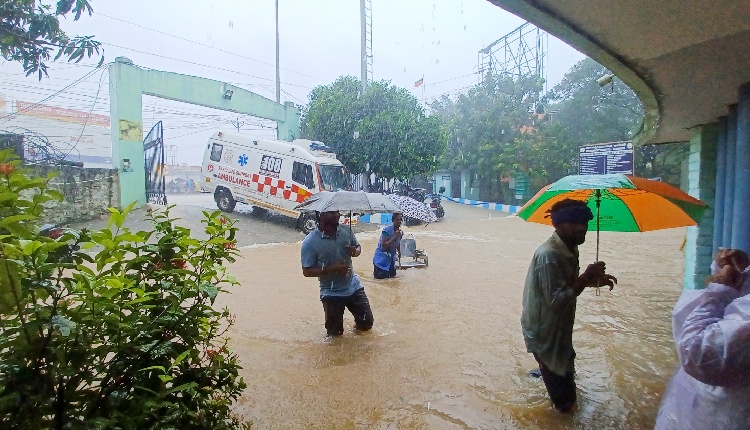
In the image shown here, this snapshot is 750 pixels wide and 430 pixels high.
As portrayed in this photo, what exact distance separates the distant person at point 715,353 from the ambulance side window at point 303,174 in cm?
1263

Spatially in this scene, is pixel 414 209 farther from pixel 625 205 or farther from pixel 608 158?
pixel 625 205

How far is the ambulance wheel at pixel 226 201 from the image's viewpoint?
50.7ft

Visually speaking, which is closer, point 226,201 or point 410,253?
point 410,253

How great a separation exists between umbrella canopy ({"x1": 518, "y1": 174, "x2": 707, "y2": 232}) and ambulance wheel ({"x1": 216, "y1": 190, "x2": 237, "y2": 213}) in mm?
13120

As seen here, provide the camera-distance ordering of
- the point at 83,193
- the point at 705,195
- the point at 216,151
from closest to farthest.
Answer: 1. the point at 705,195
2. the point at 83,193
3. the point at 216,151

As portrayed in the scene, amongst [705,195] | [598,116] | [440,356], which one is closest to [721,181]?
[705,195]

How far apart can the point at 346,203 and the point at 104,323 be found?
3.06 m

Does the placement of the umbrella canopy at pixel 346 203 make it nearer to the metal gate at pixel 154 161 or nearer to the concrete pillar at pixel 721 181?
the concrete pillar at pixel 721 181

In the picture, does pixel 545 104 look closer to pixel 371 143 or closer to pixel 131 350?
pixel 371 143

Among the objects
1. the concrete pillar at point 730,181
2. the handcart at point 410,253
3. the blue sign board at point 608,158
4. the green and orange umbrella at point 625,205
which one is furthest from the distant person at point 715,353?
the blue sign board at point 608,158

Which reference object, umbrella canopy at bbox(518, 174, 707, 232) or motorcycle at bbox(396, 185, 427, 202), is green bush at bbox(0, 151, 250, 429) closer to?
umbrella canopy at bbox(518, 174, 707, 232)

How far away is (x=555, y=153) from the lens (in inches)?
982

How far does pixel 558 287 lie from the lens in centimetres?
290

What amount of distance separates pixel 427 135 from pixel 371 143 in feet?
7.58
